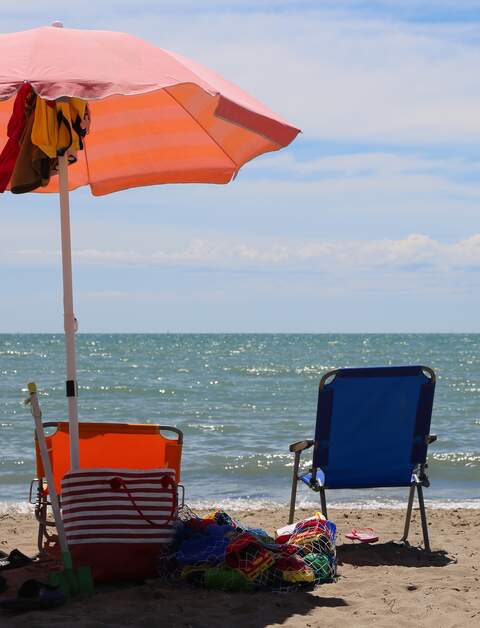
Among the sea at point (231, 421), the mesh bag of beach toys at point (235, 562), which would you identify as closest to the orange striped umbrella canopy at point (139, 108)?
the mesh bag of beach toys at point (235, 562)

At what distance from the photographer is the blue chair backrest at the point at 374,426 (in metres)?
5.17

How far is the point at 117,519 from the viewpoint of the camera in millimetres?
4215

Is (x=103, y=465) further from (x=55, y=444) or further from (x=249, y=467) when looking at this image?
(x=249, y=467)

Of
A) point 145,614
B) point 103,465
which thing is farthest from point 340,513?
point 145,614

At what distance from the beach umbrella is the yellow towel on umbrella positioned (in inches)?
2.7

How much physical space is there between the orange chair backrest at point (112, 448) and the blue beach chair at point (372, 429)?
75cm

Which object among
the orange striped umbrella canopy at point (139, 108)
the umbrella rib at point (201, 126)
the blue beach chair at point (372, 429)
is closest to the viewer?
the orange striped umbrella canopy at point (139, 108)

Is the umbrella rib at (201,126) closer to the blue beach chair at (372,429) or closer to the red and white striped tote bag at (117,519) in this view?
the blue beach chair at (372,429)

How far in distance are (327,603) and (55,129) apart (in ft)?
7.46

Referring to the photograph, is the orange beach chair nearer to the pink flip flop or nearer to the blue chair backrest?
the blue chair backrest

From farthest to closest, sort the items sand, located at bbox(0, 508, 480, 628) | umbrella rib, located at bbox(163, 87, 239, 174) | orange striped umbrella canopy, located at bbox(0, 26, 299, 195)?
umbrella rib, located at bbox(163, 87, 239, 174) → sand, located at bbox(0, 508, 480, 628) → orange striped umbrella canopy, located at bbox(0, 26, 299, 195)

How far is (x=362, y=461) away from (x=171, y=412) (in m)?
12.3

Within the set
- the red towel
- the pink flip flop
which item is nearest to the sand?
the pink flip flop

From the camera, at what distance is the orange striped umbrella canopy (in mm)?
3580
